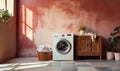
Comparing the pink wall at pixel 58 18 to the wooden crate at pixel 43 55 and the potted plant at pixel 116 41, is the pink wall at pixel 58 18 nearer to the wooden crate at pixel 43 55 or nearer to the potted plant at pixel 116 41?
the potted plant at pixel 116 41

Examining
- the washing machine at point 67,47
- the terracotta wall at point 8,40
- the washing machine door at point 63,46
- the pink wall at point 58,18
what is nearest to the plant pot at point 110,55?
the pink wall at point 58,18

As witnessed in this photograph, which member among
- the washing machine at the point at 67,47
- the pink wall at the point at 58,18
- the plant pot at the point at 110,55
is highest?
the pink wall at the point at 58,18

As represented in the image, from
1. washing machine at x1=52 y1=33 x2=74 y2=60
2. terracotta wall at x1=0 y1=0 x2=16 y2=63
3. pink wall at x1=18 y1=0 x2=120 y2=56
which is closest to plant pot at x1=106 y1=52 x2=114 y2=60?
pink wall at x1=18 y1=0 x2=120 y2=56

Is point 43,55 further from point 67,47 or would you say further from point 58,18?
point 58,18

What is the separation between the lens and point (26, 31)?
334 inches

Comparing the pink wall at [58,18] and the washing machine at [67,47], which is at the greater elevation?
the pink wall at [58,18]

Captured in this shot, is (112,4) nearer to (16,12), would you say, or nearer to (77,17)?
(77,17)

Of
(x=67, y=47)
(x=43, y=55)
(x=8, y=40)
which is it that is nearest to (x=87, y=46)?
(x=67, y=47)

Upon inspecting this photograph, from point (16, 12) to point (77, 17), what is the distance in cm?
211

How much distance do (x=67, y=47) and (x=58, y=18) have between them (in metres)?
1.23

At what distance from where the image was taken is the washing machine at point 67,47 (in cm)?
763

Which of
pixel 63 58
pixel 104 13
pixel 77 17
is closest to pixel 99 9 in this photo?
pixel 104 13

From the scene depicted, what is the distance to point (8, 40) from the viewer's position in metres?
7.57

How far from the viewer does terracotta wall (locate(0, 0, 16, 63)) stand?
22.7 ft
